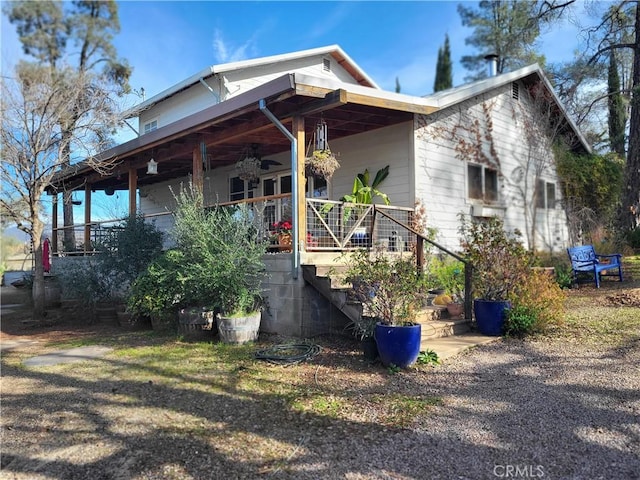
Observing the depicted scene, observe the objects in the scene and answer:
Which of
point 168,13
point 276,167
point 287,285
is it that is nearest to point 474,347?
point 287,285

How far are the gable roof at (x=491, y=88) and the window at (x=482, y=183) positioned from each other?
162 cm

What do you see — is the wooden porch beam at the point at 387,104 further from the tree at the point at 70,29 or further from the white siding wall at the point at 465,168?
the tree at the point at 70,29

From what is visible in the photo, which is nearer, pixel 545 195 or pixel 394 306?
pixel 394 306

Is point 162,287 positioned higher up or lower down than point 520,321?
higher up

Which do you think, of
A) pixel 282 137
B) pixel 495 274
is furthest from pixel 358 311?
pixel 282 137

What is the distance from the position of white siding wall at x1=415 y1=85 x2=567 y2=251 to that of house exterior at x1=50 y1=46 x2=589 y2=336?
0.04 metres

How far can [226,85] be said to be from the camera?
42.5ft

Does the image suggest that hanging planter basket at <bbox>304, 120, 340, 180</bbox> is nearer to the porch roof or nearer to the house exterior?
the house exterior

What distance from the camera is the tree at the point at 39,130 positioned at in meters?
8.31

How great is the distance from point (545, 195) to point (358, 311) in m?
9.03

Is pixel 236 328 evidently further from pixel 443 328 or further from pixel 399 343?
pixel 443 328

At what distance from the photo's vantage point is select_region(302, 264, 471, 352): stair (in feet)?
18.9

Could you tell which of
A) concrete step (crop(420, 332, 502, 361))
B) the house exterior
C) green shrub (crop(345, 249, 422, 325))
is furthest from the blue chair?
green shrub (crop(345, 249, 422, 325))

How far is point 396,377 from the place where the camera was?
4523mm
